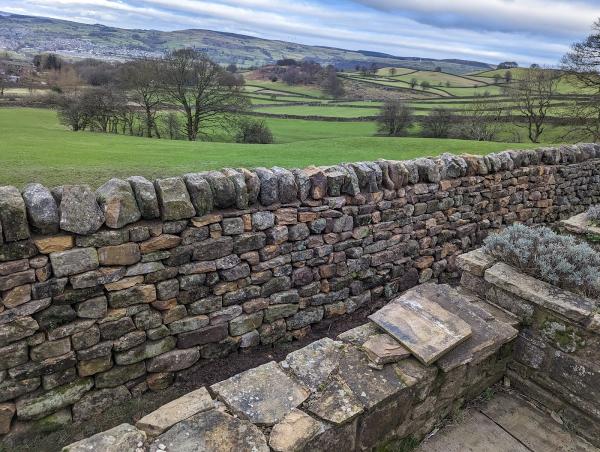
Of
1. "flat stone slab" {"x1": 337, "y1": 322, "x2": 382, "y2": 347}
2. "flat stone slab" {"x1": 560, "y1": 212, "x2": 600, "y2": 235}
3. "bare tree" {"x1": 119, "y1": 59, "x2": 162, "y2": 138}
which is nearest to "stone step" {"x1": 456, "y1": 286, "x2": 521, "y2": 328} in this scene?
"flat stone slab" {"x1": 337, "y1": 322, "x2": 382, "y2": 347}

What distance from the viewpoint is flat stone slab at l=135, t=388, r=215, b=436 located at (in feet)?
8.02

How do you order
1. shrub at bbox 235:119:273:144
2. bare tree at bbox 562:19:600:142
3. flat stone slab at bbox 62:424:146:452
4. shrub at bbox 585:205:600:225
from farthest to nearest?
shrub at bbox 235:119:273:144
bare tree at bbox 562:19:600:142
shrub at bbox 585:205:600:225
flat stone slab at bbox 62:424:146:452

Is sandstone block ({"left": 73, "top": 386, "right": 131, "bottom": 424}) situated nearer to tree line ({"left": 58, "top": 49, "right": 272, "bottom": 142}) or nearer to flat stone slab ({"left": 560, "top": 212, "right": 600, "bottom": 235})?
flat stone slab ({"left": 560, "top": 212, "right": 600, "bottom": 235})

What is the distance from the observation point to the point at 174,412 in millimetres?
2545

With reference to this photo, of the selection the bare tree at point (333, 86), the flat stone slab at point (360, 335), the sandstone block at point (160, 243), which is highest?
the bare tree at point (333, 86)

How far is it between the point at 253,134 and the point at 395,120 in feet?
46.0

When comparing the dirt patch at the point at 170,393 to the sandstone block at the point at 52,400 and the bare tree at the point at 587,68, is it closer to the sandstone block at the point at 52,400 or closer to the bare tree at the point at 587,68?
the sandstone block at the point at 52,400

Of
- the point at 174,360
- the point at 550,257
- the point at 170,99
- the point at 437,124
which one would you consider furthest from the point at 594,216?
the point at 437,124

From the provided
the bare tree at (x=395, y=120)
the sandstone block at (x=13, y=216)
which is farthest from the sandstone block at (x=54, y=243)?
the bare tree at (x=395, y=120)

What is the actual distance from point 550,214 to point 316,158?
296 inches

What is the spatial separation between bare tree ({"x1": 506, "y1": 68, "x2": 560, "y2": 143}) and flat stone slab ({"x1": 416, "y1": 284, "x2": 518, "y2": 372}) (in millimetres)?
34819

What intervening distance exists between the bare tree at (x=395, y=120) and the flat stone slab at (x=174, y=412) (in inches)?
1427

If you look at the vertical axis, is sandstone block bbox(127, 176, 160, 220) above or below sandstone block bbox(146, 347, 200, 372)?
above

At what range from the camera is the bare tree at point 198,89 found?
33.7 meters
